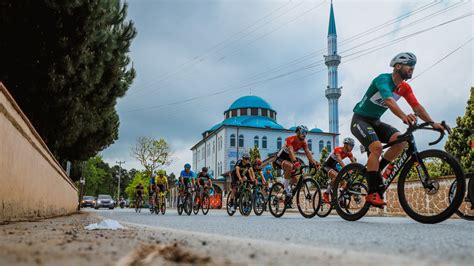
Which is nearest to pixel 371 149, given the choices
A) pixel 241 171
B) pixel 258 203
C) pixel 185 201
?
pixel 258 203

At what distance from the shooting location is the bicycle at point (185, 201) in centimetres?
1476

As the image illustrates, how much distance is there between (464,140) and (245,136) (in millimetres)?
53981

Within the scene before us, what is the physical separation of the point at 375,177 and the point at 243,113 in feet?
251

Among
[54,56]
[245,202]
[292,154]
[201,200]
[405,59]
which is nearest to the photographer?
[405,59]

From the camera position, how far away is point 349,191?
7207 millimetres

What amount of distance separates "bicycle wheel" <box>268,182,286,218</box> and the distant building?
2446 inches

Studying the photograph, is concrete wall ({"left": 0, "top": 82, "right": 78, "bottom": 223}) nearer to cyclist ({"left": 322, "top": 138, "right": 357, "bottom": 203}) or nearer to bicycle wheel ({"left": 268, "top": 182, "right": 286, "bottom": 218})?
bicycle wheel ({"left": 268, "top": 182, "right": 286, "bottom": 218})

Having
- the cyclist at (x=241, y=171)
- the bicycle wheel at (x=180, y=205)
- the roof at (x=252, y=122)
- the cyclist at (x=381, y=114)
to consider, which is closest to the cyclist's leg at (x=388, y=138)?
the cyclist at (x=381, y=114)

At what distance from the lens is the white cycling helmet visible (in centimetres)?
609

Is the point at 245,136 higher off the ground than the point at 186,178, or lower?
higher

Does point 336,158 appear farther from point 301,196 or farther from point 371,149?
point 371,149

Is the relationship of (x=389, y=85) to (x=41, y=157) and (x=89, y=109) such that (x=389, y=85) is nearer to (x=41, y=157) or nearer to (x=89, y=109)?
(x=41, y=157)

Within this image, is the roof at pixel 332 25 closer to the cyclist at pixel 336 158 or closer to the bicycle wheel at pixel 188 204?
the bicycle wheel at pixel 188 204

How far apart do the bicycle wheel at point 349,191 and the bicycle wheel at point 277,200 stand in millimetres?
2764
